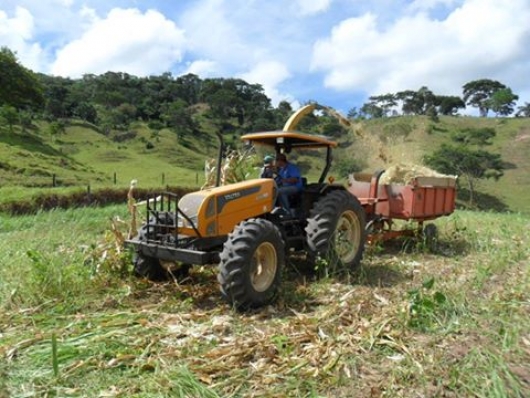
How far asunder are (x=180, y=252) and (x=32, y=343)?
160cm

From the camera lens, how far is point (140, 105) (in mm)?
77750

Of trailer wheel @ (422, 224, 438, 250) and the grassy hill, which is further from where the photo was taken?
the grassy hill

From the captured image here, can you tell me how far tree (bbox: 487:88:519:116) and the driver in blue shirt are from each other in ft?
265

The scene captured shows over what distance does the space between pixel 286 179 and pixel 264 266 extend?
166 cm

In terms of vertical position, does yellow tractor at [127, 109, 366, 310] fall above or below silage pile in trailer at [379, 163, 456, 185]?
below

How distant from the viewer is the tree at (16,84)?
43594mm

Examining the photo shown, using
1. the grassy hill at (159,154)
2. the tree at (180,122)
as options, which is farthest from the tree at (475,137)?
the tree at (180,122)

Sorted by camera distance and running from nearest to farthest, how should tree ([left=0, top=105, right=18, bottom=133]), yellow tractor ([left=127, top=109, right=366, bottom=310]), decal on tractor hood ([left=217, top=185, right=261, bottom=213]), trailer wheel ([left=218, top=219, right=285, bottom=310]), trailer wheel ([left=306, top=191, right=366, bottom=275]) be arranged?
trailer wheel ([left=218, top=219, right=285, bottom=310])
yellow tractor ([left=127, top=109, right=366, bottom=310])
decal on tractor hood ([left=217, top=185, right=261, bottom=213])
trailer wheel ([left=306, top=191, right=366, bottom=275])
tree ([left=0, top=105, right=18, bottom=133])

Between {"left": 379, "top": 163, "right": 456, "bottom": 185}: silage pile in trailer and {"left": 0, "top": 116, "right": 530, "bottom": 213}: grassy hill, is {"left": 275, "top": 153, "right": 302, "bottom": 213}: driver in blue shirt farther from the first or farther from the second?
{"left": 0, "top": 116, "right": 530, "bottom": 213}: grassy hill

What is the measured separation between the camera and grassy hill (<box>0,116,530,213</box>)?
16.0 meters

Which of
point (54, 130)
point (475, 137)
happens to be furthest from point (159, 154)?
point (475, 137)

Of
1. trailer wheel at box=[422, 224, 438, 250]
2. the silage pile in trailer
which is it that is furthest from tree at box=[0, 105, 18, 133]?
trailer wheel at box=[422, 224, 438, 250]

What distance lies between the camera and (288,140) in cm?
662

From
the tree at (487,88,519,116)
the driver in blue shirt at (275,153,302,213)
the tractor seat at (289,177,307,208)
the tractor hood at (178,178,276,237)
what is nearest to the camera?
the tractor hood at (178,178,276,237)
